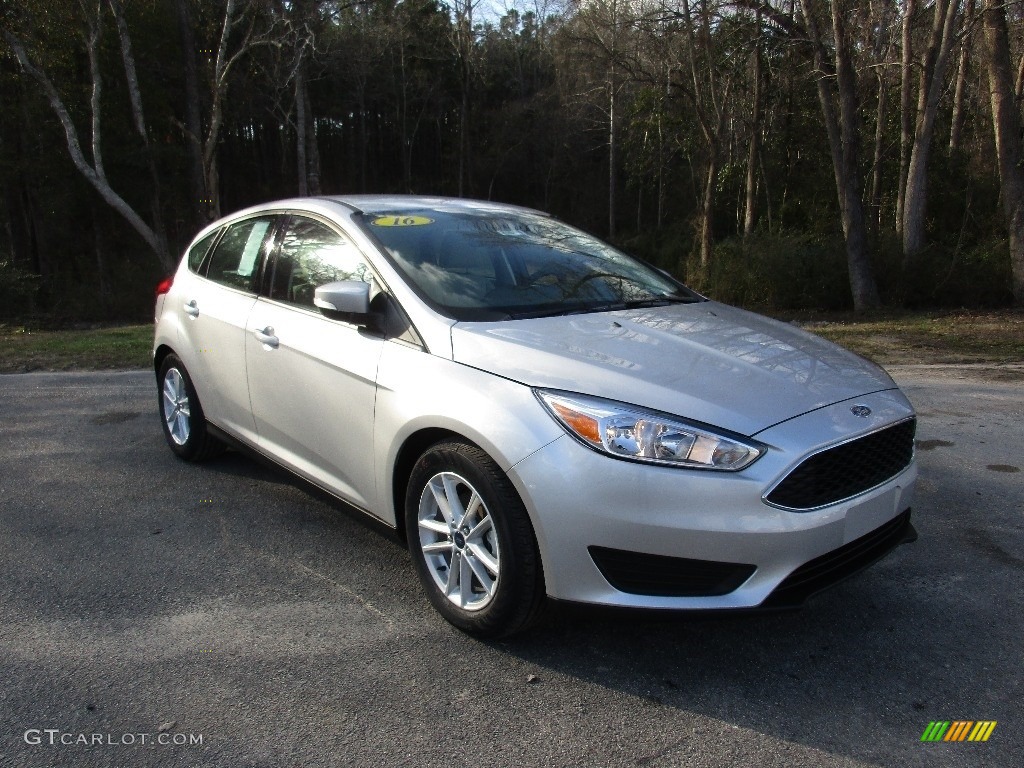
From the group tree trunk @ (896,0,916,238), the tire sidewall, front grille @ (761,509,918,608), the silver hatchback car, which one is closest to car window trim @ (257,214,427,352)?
the silver hatchback car

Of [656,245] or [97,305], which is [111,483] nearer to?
[97,305]

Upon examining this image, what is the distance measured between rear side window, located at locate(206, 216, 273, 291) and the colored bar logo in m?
3.65

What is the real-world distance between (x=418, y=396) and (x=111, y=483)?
2.81 m

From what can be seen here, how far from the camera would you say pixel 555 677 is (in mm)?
2879

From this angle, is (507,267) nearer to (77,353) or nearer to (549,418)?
(549,418)

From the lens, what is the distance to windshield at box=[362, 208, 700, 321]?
11.9 ft

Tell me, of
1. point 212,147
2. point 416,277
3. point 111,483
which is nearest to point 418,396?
point 416,277

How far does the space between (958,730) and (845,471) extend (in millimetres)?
845

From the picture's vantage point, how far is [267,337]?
411cm

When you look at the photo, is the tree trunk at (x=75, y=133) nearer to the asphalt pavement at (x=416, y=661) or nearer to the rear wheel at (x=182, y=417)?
the rear wheel at (x=182, y=417)

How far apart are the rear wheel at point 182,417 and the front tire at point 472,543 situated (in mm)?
2191

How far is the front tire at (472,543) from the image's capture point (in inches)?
111

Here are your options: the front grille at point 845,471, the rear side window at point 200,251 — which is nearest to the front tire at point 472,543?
the front grille at point 845,471

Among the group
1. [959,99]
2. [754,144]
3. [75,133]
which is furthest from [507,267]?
[754,144]
